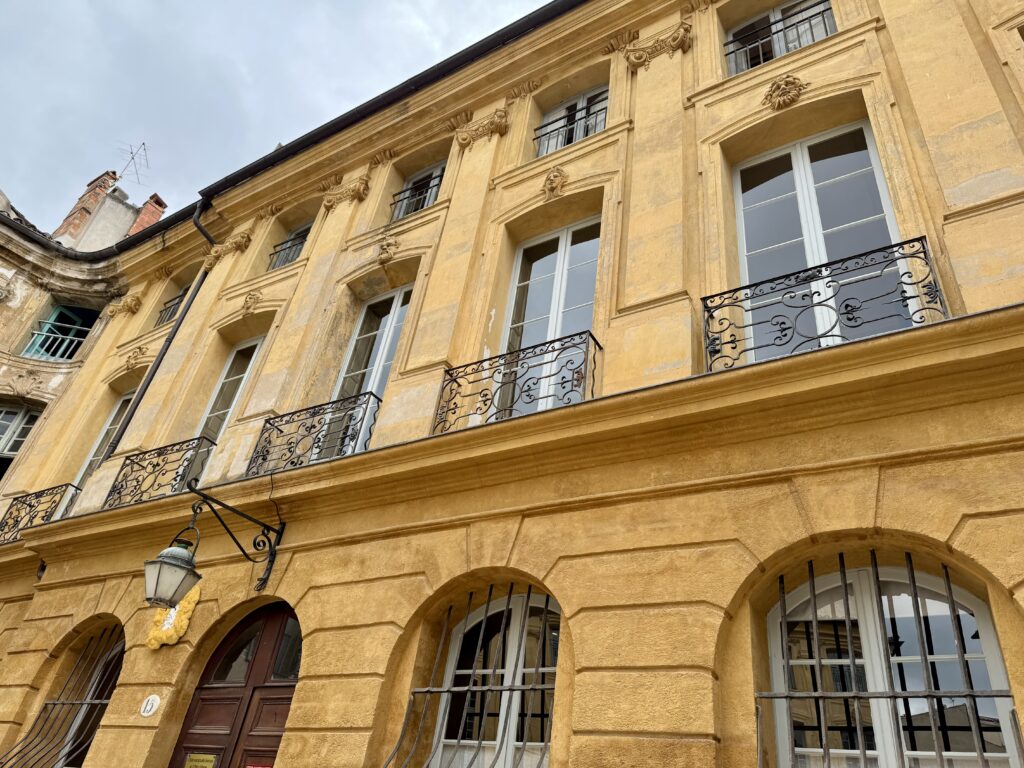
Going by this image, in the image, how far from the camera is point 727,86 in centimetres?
700

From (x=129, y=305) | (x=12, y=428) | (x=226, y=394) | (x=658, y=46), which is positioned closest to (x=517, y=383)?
(x=658, y=46)

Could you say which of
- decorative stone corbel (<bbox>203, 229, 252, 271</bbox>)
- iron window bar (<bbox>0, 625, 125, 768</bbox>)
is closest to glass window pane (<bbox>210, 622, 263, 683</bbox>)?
iron window bar (<bbox>0, 625, 125, 768</bbox>)

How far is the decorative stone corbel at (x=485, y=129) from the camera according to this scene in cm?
901

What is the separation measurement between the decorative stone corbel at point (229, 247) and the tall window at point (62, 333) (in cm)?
436

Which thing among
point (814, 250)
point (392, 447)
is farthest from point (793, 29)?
point (392, 447)

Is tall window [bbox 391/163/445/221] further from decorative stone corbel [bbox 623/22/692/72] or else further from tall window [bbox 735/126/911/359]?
tall window [bbox 735/126/911/359]

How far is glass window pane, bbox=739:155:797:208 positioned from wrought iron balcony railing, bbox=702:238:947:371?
1335mm

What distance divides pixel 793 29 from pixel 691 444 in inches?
216

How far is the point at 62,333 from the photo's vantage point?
13953mm

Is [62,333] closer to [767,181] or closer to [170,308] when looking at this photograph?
[170,308]

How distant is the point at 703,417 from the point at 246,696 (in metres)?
4.45

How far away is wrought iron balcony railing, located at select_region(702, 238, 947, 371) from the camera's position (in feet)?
15.1

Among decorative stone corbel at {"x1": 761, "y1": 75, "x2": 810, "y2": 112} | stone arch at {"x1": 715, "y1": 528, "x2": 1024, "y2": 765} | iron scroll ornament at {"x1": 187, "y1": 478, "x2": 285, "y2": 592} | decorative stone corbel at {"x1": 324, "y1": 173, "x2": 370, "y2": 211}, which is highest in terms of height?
decorative stone corbel at {"x1": 324, "y1": 173, "x2": 370, "y2": 211}

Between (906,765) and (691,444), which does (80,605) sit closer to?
(691,444)
